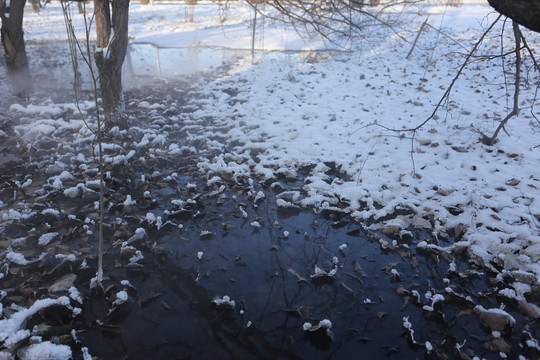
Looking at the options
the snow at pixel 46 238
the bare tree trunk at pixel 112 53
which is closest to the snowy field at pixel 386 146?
the snow at pixel 46 238

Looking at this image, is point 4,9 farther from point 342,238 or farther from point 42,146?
point 342,238

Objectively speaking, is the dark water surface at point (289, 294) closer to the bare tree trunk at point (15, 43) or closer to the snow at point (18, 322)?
the snow at point (18, 322)

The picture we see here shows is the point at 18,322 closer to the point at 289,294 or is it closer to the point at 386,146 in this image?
the point at 289,294

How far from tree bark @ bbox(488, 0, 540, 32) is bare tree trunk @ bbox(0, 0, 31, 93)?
9.43 m

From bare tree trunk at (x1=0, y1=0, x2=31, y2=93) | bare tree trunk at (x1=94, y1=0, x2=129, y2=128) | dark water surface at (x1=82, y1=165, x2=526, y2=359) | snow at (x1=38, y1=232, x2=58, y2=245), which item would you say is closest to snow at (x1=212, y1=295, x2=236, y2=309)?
dark water surface at (x1=82, y1=165, x2=526, y2=359)

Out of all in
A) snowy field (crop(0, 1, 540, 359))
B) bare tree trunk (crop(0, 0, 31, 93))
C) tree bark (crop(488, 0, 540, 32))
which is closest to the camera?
tree bark (crop(488, 0, 540, 32))

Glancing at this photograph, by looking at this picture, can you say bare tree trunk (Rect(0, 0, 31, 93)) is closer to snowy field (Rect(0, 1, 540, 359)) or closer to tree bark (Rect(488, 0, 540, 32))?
snowy field (Rect(0, 1, 540, 359))

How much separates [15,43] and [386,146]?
873cm

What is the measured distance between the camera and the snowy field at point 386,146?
357 centimetres

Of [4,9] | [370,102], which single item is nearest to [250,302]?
[370,102]

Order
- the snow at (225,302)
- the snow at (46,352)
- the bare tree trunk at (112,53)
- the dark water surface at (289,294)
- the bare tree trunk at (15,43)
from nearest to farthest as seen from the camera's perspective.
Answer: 1. the snow at (46,352)
2. the dark water surface at (289,294)
3. the snow at (225,302)
4. the bare tree trunk at (112,53)
5. the bare tree trunk at (15,43)

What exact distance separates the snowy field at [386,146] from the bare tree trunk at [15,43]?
112 centimetres

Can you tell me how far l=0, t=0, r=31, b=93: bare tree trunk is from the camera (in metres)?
7.31

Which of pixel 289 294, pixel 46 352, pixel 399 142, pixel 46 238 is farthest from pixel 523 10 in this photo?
pixel 46 238
